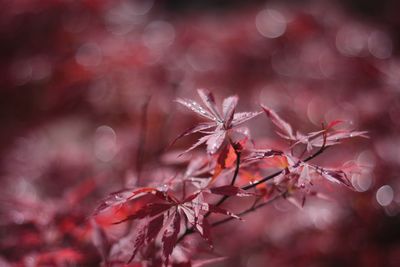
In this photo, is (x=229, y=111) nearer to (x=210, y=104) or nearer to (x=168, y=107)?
(x=210, y=104)

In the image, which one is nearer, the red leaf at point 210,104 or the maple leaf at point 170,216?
the maple leaf at point 170,216

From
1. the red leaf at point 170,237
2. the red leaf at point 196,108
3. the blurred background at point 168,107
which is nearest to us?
the red leaf at point 170,237

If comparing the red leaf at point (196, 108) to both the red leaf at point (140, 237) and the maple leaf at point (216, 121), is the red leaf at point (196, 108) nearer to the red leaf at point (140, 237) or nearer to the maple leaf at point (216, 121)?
the maple leaf at point (216, 121)

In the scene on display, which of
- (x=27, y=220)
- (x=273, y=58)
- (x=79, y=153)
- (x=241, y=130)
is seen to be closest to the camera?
(x=241, y=130)

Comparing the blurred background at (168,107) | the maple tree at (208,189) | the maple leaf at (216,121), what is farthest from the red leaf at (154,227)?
the blurred background at (168,107)

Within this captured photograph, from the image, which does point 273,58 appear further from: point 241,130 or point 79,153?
point 241,130

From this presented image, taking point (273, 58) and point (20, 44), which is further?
point (273, 58)

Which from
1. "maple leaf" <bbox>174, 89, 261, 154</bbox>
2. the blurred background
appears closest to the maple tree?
"maple leaf" <bbox>174, 89, 261, 154</bbox>

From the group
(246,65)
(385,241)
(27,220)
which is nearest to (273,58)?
(246,65)
